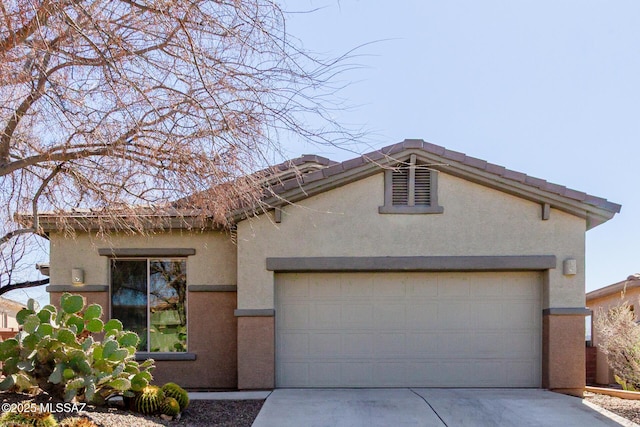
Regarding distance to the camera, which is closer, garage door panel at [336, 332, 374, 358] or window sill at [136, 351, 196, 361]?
garage door panel at [336, 332, 374, 358]

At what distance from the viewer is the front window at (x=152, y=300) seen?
11430mm

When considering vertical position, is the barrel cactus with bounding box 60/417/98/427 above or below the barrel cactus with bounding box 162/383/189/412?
above

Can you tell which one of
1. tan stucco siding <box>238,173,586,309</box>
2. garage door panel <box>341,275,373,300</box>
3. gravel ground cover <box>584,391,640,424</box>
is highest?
tan stucco siding <box>238,173,586,309</box>

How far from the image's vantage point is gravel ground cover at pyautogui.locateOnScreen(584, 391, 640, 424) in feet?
29.9

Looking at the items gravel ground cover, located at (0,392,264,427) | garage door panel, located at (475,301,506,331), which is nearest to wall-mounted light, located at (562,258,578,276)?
garage door panel, located at (475,301,506,331)

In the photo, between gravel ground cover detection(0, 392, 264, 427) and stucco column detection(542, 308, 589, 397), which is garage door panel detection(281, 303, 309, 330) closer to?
gravel ground cover detection(0, 392, 264, 427)

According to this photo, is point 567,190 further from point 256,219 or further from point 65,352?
point 65,352

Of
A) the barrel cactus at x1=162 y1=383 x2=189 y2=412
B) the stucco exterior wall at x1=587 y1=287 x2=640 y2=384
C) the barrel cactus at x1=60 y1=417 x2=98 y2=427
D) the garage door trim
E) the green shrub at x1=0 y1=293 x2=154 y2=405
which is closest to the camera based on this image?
the barrel cactus at x1=60 y1=417 x2=98 y2=427

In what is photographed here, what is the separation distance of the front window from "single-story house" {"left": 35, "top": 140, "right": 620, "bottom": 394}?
1.15 m

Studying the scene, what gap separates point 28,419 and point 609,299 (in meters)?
16.1

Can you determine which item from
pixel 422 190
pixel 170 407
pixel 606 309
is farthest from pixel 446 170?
pixel 606 309

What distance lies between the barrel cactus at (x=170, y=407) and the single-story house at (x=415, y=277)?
218cm

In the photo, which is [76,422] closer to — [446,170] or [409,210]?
[409,210]

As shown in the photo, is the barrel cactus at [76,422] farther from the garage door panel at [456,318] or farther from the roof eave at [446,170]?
the garage door panel at [456,318]
